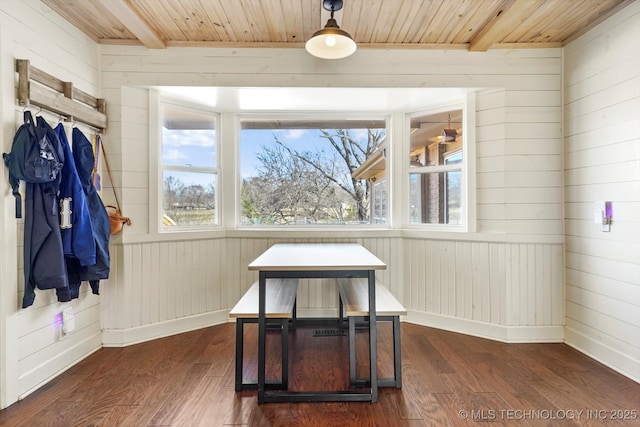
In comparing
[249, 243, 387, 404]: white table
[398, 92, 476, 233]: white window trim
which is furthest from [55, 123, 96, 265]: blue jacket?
[398, 92, 476, 233]: white window trim

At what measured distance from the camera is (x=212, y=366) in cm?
233

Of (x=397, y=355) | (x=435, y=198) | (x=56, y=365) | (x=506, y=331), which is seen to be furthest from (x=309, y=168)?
(x=56, y=365)

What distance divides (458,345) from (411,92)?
2237mm

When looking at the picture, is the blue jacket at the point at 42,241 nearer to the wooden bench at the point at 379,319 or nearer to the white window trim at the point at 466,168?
the wooden bench at the point at 379,319

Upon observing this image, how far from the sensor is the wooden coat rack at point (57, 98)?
6.44 ft

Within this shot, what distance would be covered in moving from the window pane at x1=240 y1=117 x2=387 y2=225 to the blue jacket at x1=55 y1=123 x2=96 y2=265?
4.84 ft

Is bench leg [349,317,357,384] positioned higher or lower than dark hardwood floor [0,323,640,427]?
higher

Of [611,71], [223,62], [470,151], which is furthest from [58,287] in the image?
[611,71]

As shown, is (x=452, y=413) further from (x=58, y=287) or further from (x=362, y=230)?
(x=58, y=287)

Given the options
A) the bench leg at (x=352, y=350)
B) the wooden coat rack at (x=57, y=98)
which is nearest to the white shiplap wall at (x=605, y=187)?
the bench leg at (x=352, y=350)

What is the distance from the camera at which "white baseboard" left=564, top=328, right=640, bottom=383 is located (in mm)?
2156

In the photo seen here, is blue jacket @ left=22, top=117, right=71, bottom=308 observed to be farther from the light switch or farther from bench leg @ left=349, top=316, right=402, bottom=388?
the light switch

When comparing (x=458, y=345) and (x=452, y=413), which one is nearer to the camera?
(x=452, y=413)

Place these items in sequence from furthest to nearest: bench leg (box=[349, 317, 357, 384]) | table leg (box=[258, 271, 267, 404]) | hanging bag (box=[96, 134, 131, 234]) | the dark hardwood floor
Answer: hanging bag (box=[96, 134, 131, 234])
bench leg (box=[349, 317, 357, 384])
table leg (box=[258, 271, 267, 404])
the dark hardwood floor
